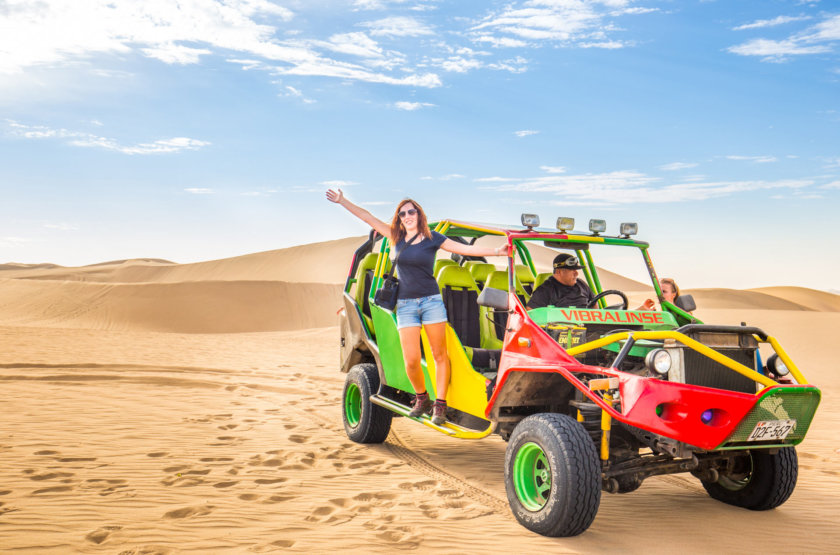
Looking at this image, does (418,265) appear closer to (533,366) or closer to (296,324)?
→ (533,366)

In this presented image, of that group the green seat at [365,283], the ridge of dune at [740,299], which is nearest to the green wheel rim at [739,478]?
the green seat at [365,283]

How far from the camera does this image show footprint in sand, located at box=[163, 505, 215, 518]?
5.20m

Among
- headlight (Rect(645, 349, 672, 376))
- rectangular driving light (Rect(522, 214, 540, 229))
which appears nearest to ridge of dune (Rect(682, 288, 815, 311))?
rectangular driving light (Rect(522, 214, 540, 229))

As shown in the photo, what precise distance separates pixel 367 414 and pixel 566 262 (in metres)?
2.78

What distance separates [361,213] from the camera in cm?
674

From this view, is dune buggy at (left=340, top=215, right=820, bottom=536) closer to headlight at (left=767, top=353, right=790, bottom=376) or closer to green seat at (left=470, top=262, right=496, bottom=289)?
headlight at (left=767, top=353, right=790, bottom=376)

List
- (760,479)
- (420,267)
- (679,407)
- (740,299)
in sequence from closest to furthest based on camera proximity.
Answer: (679,407) < (760,479) < (420,267) < (740,299)

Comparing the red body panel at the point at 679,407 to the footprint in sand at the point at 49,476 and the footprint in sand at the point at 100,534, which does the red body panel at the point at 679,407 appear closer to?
the footprint in sand at the point at 100,534

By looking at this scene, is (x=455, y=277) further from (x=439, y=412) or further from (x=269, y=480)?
(x=269, y=480)

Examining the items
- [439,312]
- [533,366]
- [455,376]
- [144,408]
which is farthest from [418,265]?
[144,408]

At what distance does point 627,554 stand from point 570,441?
813 mm

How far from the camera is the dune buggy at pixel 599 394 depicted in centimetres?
439

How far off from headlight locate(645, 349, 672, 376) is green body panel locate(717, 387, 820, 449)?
55 cm

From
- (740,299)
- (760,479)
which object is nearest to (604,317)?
(760,479)
